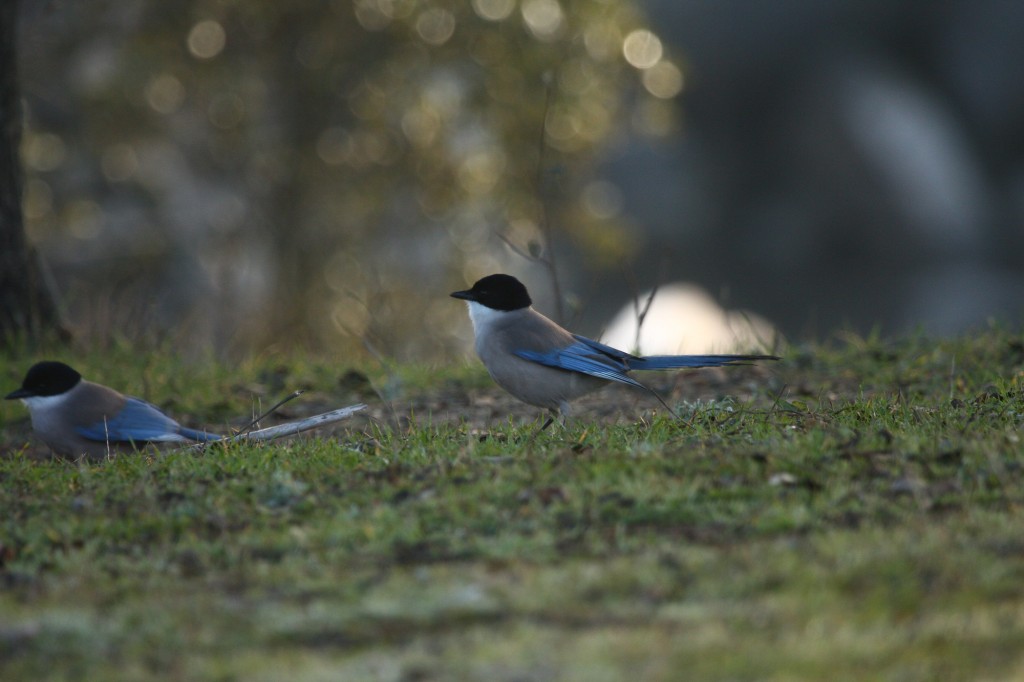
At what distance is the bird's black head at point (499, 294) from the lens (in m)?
8.61

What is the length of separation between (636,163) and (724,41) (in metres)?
3.46

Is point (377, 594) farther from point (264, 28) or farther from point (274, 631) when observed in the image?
point (264, 28)

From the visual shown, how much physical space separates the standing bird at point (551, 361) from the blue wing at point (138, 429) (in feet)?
6.25

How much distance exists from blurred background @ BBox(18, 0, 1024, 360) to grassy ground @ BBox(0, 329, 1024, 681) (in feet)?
31.9

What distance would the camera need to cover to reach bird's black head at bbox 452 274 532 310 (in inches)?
339

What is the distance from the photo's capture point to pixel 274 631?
423cm

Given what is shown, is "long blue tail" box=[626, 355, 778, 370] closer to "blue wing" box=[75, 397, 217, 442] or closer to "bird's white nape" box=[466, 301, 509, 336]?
"bird's white nape" box=[466, 301, 509, 336]

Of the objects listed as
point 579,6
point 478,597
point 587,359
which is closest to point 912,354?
point 587,359

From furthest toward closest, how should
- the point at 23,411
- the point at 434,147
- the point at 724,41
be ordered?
the point at 724,41
the point at 434,147
the point at 23,411

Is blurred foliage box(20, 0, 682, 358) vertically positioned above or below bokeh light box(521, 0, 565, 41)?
below

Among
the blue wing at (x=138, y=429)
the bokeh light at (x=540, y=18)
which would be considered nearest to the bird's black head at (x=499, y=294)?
the blue wing at (x=138, y=429)

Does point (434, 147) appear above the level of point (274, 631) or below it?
above

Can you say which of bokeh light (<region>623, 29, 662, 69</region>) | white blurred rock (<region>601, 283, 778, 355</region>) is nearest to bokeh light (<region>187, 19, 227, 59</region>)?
bokeh light (<region>623, 29, 662, 69</region>)

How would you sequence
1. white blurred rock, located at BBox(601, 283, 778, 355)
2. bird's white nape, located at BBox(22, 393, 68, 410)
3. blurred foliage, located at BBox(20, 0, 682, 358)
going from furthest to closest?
blurred foliage, located at BBox(20, 0, 682, 358) → white blurred rock, located at BBox(601, 283, 778, 355) → bird's white nape, located at BBox(22, 393, 68, 410)
